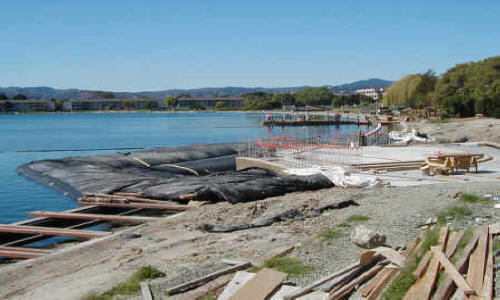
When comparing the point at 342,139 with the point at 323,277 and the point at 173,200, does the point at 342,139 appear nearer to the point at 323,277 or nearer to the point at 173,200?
the point at 173,200

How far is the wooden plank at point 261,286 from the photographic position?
6.82 metres

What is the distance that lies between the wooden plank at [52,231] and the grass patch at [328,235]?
609cm

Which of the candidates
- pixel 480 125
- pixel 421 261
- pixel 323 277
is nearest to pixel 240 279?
pixel 323 277

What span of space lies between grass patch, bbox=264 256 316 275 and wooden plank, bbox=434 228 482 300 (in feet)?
7.54

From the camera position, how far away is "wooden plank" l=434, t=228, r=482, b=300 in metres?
6.16

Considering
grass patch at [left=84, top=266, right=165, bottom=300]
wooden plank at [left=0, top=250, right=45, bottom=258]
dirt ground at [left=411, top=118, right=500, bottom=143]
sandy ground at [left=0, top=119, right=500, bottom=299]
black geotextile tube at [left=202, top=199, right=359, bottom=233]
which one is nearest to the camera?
grass patch at [left=84, top=266, right=165, bottom=300]

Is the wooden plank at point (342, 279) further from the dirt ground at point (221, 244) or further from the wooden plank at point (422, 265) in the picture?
the wooden plank at point (422, 265)

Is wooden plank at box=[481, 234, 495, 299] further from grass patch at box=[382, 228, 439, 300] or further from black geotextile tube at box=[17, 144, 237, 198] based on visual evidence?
black geotextile tube at box=[17, 144, 237, 198]

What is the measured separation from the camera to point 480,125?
37906 mm

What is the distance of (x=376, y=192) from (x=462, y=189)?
250 cm

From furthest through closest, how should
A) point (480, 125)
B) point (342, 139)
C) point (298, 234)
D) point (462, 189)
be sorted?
point (480, 125)
point (342, 139)
point (462, 189)
point (298, 234)

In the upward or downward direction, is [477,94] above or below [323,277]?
above

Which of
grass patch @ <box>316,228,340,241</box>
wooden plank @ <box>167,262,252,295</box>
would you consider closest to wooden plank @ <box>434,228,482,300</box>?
grass patch @ <box>316,228,340,241</box>

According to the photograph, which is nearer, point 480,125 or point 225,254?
point 225,254
